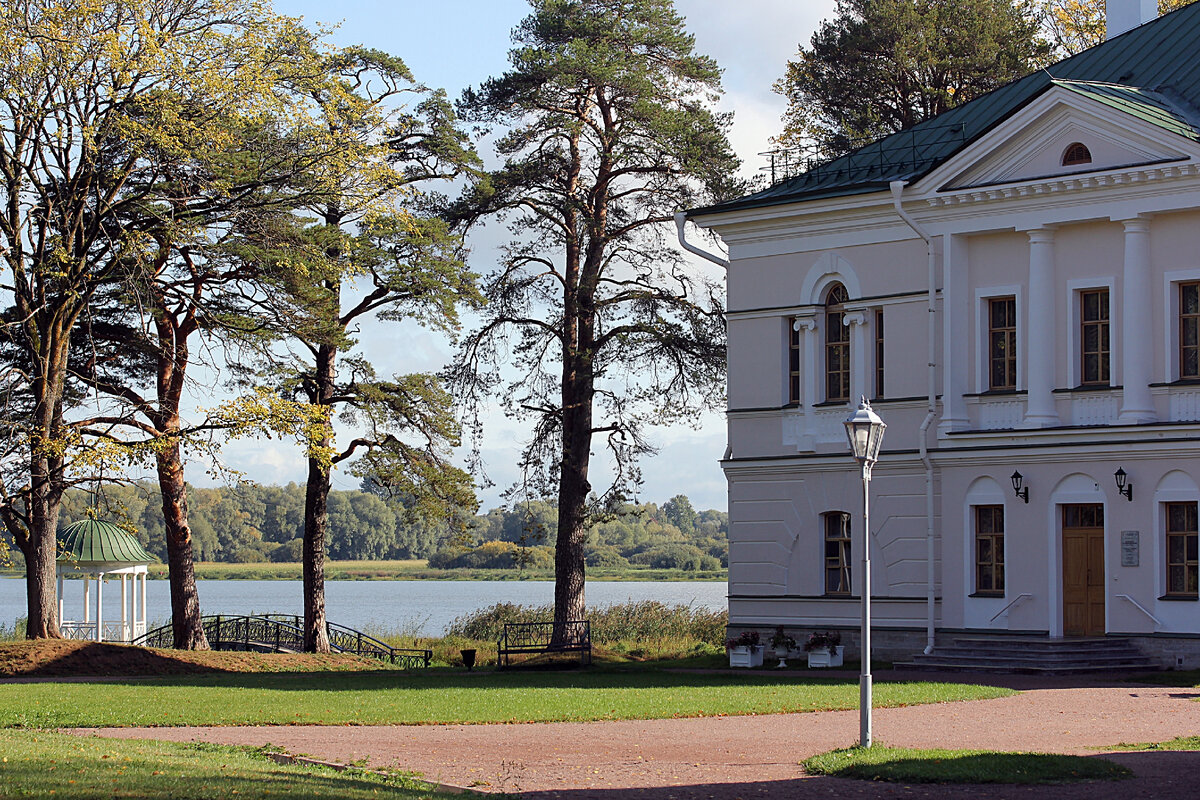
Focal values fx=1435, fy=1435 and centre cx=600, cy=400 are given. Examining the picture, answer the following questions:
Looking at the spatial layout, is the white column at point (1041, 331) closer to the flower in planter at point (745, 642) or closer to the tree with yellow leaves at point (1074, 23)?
the flower in planter at point (745, 642)

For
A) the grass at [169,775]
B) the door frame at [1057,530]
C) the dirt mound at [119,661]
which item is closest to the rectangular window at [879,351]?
the door frame at [1057,530]

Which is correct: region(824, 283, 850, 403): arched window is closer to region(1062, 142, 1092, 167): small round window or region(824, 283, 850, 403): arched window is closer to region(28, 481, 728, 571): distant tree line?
region(1062, 142, 1092, 167): small round window

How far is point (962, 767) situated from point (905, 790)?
0.98 m

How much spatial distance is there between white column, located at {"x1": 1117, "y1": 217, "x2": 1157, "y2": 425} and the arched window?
5.85 metres

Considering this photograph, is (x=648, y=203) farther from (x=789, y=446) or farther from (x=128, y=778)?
(x=128, y=778)

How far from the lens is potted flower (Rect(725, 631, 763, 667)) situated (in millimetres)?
29188

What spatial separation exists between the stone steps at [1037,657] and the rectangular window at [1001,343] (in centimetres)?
501

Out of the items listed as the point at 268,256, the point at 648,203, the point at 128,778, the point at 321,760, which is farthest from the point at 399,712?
the point at 648,203

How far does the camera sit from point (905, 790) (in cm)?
1205

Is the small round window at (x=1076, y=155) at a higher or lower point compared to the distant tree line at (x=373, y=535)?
higher

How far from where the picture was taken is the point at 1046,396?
27031mm

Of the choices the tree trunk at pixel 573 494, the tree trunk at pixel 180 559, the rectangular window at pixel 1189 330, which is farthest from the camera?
the tree trunk at pixel 573 494

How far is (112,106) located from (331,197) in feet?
15.5

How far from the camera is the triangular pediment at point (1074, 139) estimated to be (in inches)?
1009
